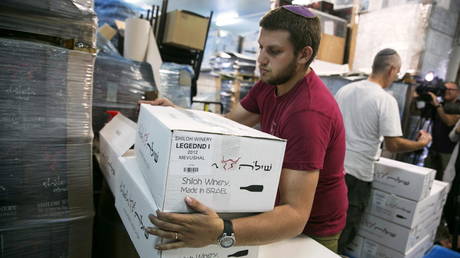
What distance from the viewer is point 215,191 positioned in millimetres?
671

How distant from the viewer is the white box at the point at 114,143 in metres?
1.28

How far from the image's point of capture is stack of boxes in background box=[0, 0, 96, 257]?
1.09 meters

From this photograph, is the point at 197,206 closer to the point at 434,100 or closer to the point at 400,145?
the point at 400,145

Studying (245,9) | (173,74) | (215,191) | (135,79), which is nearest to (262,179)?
(215,191)

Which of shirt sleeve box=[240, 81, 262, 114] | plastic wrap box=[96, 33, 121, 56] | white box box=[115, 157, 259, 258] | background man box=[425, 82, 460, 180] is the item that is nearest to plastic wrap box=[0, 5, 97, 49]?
white box box=[115, 157, 259, 258]

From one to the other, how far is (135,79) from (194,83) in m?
0.79

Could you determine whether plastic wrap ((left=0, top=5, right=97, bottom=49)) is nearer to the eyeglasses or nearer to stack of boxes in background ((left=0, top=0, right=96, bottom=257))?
stack of boxes in background ((left=0, top=0, right=96, bottom=257))

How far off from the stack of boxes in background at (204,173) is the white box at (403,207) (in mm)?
1780

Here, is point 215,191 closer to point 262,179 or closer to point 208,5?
point 262,179

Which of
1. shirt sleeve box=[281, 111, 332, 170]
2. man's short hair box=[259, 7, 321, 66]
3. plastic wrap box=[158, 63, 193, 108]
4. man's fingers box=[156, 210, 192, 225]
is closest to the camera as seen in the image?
man's fingers box=[156, 210, 192, 225]

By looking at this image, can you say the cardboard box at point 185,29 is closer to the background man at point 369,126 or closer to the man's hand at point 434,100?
the background man at point 369,126

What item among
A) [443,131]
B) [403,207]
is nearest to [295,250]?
[403,207]

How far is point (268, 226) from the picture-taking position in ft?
2.43

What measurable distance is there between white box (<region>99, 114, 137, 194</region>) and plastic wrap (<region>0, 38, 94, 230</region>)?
0.39 ft
